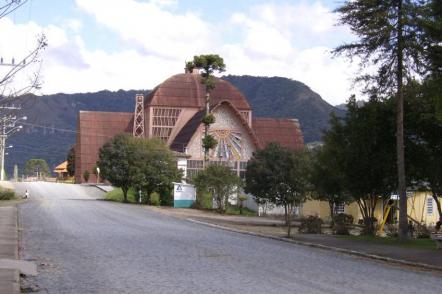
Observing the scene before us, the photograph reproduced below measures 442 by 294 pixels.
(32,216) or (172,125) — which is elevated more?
(172,125)

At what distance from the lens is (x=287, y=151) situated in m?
49.3

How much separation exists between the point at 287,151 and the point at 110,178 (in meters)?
16.8

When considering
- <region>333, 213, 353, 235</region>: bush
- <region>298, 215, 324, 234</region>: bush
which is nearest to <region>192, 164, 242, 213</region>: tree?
<region>298, 215, 324, 234</region>: bush

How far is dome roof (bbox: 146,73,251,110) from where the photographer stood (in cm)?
9706

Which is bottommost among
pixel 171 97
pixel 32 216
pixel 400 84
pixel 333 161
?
pixel 32 216

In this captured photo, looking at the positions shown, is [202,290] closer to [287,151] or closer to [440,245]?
[440,245]

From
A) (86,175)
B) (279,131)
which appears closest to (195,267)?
(86,175)

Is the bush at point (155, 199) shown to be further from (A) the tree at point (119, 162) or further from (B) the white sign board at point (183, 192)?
(B) the white sign board at point (183, 192)

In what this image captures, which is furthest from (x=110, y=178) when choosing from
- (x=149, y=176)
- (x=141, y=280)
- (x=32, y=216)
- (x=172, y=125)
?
(x=141, y=280)

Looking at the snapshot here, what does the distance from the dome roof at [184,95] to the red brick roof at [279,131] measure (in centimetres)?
675

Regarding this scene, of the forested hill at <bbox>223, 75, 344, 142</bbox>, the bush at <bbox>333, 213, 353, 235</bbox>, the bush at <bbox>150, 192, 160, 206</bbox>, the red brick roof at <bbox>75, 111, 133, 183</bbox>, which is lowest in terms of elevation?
the bush at <bbox>150, 192, 160, 206</bbox>

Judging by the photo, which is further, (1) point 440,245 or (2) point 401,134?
(2) point 401,134

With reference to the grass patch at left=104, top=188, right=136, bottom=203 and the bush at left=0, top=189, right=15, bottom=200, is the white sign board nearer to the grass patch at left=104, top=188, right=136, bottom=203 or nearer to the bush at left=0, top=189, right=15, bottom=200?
the grass patch at left=104, top=188, right=136, bottom=203

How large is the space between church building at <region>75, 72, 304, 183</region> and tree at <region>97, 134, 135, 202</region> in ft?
47.5
